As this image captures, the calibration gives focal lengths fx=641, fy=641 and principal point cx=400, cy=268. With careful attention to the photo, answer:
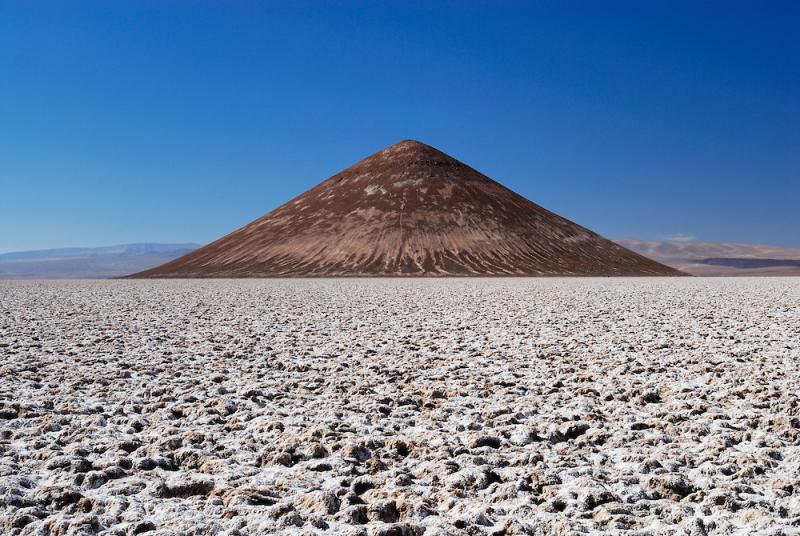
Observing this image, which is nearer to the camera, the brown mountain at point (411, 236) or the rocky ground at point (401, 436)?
the rocky ground at point (401, 436)

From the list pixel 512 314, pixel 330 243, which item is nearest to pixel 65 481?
pixel 512 314

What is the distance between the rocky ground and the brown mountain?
6707 centimetres

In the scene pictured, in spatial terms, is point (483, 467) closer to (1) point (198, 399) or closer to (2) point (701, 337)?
(1) point (198, 399)

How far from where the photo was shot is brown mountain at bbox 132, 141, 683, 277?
270ft

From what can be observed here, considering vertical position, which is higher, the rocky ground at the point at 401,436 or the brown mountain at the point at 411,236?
the brown mountain at the point at 411,236

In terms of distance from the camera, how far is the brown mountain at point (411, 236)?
82.3 meters

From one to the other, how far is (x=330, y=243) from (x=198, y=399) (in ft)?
274

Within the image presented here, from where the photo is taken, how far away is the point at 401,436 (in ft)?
18.2

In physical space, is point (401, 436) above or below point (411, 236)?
below

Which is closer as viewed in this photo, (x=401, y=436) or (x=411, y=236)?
(x=401, y=436)

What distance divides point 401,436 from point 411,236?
84533 millimetres

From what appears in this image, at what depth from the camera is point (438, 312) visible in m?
18.0

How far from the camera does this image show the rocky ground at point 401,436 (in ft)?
12.7

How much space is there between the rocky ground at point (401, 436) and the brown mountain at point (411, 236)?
67.1 metres
